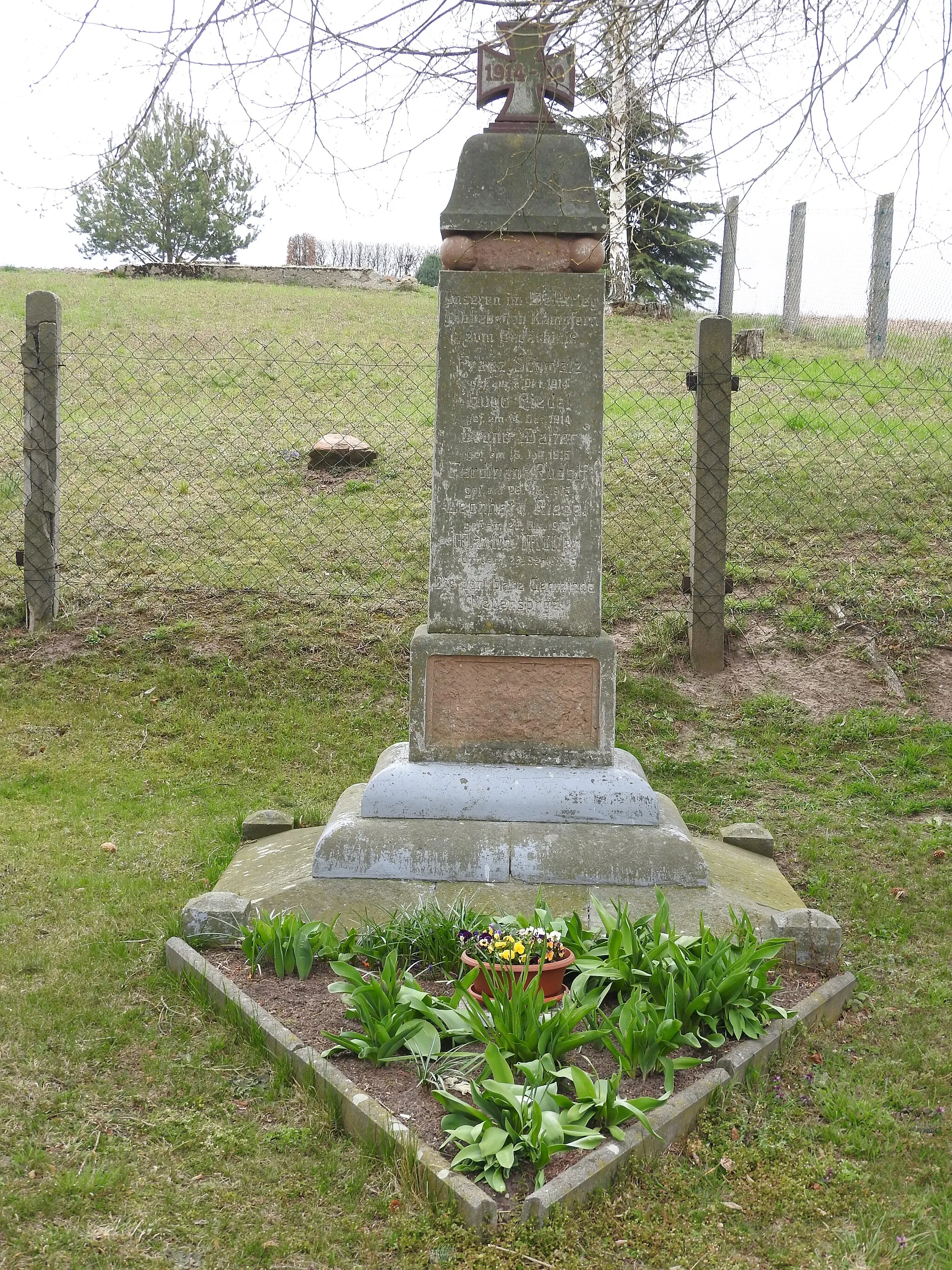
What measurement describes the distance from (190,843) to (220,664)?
6.50 feet

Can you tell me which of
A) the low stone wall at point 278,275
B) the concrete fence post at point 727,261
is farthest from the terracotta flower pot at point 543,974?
the low stone wall at point 278,275

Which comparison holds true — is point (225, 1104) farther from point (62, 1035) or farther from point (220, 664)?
point (220, 664)

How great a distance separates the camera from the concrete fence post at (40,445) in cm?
700

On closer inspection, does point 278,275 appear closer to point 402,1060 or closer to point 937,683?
point 937,683

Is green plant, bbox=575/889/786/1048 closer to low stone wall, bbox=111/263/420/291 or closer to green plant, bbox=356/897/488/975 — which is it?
green plant, bbox=356/897/488/975

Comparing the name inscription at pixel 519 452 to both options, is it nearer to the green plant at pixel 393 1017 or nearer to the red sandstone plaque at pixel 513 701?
the red sandstone plaque at pixel 513 701

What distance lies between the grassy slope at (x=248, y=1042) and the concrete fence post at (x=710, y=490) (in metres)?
0.32

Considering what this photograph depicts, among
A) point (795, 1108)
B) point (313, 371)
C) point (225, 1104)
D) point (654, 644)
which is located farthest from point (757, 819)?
point (313, 371)

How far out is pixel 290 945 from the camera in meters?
3.82

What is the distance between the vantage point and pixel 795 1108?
3.19 metres

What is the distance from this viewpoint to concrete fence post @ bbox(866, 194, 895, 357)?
11.2m

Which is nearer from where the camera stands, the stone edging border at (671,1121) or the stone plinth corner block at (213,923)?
the stone edging border at (671,1121)

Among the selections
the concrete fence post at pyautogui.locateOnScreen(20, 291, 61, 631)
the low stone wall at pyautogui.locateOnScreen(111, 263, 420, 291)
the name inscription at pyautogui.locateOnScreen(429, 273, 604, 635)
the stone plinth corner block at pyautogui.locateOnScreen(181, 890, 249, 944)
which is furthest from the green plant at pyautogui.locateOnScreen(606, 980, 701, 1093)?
the low stone wall at pyautogui.locateOnScreen(111, 263, 420, 291)

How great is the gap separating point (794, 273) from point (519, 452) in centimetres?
1011
